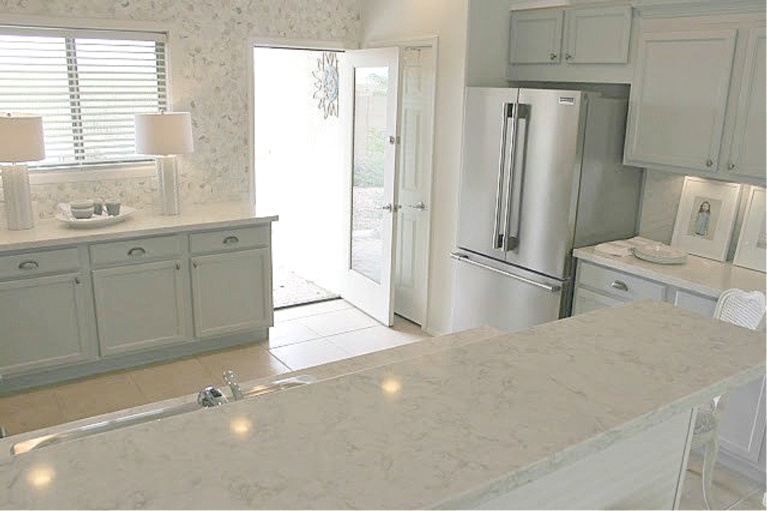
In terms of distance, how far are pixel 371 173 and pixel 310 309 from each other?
48.1 inches

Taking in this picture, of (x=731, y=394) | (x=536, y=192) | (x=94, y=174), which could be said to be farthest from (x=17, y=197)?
(x=731, y=394)

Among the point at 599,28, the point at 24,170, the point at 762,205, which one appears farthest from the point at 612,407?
the point at 24,170

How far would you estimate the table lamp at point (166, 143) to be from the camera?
3.97 m

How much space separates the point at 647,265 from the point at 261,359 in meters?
2.45

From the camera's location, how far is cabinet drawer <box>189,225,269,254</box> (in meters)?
4.06

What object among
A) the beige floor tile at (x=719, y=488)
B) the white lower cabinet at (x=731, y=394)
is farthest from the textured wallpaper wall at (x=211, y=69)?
the beige floor tile at (x=719, y=488)

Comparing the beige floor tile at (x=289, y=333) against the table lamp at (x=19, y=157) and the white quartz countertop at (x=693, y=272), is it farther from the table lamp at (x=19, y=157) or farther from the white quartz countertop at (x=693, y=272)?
the white quartz countertop at (x=693, y=272)

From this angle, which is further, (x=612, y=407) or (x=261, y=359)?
(x=261, y=359)

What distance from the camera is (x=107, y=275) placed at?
3781mm

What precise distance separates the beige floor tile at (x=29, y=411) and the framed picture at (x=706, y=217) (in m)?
3.56

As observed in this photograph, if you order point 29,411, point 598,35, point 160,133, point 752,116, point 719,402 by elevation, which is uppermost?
point 598,35

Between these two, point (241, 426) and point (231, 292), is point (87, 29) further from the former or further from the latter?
point (241, 426)

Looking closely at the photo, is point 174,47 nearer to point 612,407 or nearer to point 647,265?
point 647,265

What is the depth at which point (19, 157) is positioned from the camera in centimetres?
350
